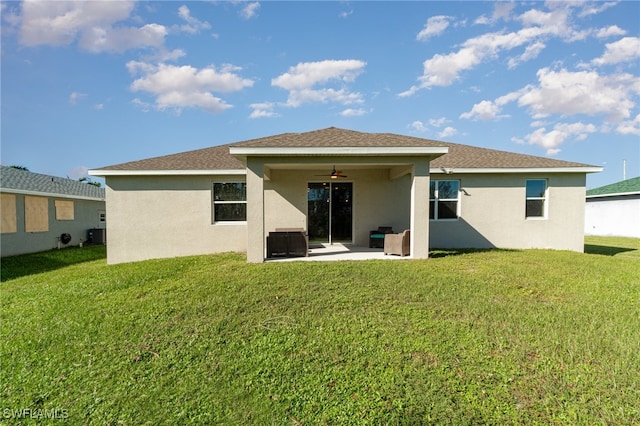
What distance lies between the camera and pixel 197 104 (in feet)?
68.1

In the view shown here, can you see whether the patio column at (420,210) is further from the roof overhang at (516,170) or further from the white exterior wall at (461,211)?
the roof overhang at (516,170)

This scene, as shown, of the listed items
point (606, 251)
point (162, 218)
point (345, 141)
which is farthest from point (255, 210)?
point (606, 251)

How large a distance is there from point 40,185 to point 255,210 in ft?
51.4

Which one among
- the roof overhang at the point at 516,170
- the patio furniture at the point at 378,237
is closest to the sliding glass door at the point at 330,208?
the patio furniture at the point at 378,237

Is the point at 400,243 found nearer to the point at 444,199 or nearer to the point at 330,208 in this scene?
the point at 330,208

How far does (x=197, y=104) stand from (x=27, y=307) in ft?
58.7

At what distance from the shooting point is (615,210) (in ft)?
68.8

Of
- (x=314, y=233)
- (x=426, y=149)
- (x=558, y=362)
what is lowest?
(x=558, y=362)

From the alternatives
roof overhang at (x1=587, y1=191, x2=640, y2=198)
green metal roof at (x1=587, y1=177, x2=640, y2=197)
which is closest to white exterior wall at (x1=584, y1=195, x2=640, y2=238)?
roof overhang at (x1=587, y1=191, x2=640, y2=198)

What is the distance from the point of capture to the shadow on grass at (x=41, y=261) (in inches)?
406

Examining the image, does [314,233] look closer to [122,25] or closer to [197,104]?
[122,25]

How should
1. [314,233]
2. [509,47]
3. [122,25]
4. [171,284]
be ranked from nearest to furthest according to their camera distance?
[171,284] → [122,25] → [314,233] → [509,47]

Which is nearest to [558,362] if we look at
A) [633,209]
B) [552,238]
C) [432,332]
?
[432,332]

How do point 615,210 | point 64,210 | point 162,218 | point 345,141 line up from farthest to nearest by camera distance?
point 615,210 < point 64,210 < point 162,218 < point 345,141
